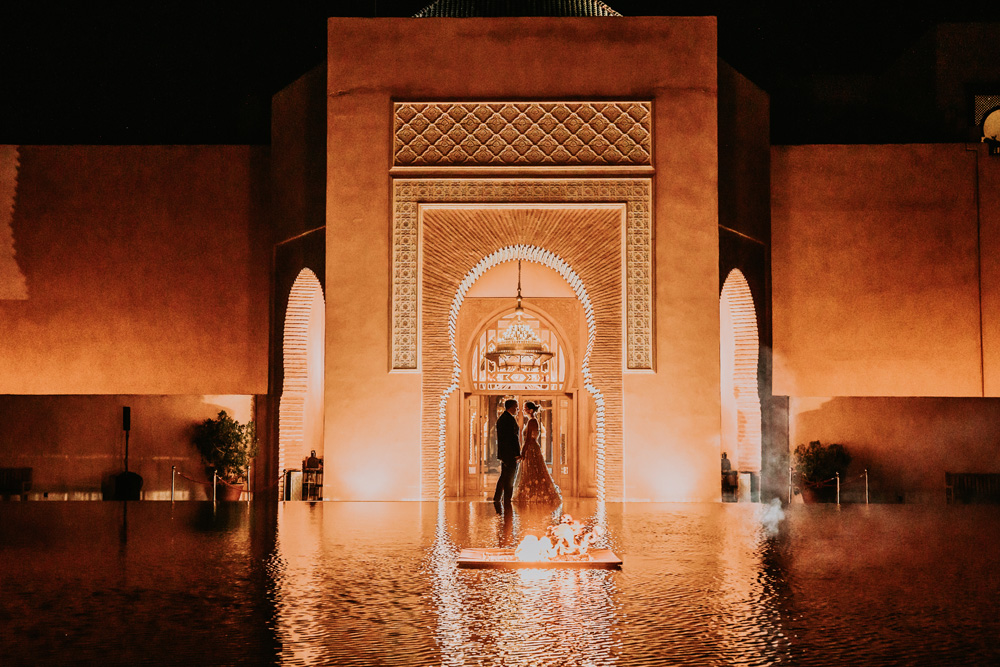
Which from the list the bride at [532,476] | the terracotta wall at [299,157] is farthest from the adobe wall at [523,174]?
the bride at [532,476]

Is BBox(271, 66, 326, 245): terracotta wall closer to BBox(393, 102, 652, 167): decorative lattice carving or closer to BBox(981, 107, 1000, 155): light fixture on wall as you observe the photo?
BBox(393, 102, 652, 167): decorative lattice carving

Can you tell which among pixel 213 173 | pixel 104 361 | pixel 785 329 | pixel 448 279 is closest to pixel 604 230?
pixel 448 279

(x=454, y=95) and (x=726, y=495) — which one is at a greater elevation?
(x=454, y=95)

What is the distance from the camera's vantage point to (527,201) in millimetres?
11055

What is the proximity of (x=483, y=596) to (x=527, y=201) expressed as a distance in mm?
6571

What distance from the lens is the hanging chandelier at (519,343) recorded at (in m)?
14.0

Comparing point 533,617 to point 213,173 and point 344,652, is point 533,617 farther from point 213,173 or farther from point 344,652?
point 213,173

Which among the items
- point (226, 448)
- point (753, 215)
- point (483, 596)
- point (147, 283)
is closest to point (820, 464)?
point (753, 215)

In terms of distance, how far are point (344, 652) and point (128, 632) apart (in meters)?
1.07

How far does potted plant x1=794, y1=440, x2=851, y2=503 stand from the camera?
12352 millimetres

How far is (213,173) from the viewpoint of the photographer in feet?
44.0

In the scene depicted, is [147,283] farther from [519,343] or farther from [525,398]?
[525,398]

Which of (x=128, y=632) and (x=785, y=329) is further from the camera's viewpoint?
(x=785, y=329)

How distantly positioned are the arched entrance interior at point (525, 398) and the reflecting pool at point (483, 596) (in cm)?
648
